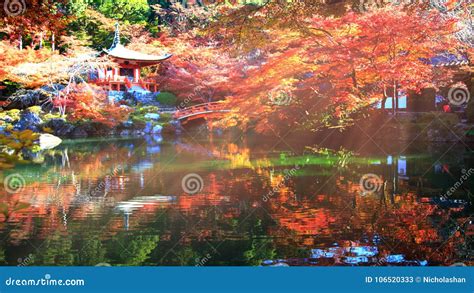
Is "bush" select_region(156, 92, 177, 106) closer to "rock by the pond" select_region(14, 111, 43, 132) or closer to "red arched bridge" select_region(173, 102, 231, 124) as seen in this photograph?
"red arched bridge" select_region(173, 102, 231, 124)

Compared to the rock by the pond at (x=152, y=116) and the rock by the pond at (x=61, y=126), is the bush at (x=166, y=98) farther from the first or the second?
the rock by the pond at (x=61, y=126)

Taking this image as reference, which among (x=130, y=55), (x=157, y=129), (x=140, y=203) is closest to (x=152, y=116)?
(x=157, y=129)

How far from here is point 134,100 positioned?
6.24 m

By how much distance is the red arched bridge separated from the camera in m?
5.54

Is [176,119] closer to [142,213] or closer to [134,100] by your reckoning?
[134,100]

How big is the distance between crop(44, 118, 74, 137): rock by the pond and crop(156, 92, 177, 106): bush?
110 centimetres

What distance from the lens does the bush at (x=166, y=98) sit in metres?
5.92

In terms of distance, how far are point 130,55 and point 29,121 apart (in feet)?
5.35

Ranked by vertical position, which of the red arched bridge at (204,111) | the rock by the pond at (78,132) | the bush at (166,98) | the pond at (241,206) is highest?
the bush at (166,98)

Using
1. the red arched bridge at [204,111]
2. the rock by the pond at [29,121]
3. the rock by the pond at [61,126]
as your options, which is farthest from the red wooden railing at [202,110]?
the rock by the pond at [29,121]

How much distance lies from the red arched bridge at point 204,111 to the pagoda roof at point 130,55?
0.68 m

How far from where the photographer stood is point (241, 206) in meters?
4.10

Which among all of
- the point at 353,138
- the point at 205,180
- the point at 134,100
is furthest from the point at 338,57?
the point at 134,100
